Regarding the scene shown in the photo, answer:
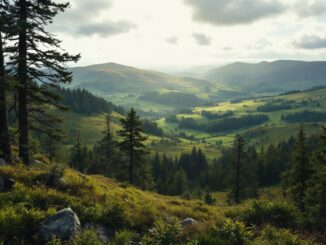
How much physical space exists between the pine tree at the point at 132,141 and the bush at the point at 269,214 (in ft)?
117

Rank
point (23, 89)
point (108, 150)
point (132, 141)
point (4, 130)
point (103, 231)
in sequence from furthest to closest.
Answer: point (108, 150)
point (132, 141)
point (23, 89)
point (4, 130)
point (103, 231)

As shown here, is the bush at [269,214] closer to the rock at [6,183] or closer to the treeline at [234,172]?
the rock at [6,183]

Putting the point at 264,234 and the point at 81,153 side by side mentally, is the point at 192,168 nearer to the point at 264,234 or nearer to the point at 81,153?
the point at 81,153

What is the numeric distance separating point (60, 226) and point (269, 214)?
9047 millimetres

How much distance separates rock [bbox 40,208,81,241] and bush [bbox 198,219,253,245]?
436cm

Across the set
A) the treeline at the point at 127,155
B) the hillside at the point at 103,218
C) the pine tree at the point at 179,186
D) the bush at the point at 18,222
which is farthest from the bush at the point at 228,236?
the pine tree at the point at 179,186

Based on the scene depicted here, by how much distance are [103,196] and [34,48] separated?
12636 millimetres

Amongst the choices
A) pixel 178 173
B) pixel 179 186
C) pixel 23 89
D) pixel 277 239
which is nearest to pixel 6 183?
pixel 23 89

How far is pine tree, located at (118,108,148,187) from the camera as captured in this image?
162 feet

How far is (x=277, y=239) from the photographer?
10672 mm

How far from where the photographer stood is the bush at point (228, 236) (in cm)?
1052

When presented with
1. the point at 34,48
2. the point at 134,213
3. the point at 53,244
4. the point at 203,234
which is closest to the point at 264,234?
the point at 203,234

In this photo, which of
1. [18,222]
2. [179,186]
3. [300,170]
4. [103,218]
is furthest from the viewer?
[179,186]

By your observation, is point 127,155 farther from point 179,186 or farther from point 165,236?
point 179,186
